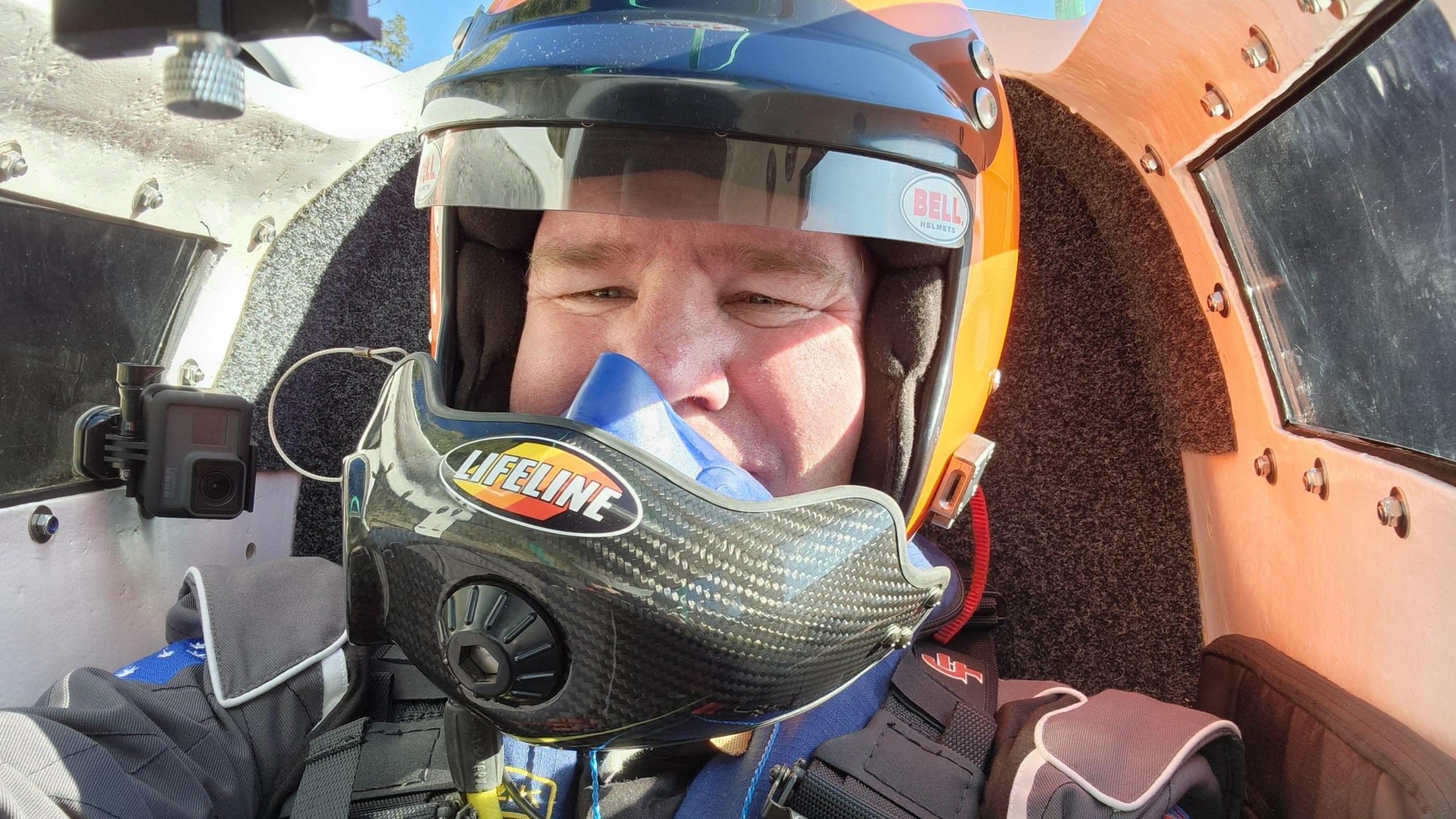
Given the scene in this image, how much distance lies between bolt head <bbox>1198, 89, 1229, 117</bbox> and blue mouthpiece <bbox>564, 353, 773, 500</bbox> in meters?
0.75

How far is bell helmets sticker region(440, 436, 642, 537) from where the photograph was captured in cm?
84

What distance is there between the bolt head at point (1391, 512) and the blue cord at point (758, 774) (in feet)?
2.25

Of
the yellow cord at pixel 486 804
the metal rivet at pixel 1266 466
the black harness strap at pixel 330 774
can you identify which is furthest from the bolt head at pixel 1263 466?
the black harness strap at pixel 330 774

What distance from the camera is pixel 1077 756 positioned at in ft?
3.67

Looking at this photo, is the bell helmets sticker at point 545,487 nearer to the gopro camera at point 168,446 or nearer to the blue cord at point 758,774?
the blue cord at point 758,774

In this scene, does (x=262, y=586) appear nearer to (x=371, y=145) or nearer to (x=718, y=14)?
(x=371, y=145)

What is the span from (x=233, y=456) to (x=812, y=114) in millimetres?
959

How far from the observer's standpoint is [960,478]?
128 centimetres

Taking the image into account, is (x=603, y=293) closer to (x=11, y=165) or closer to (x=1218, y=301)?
(x=11, y=165)

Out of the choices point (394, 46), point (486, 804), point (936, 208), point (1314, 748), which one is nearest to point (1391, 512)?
point (1314, 748)

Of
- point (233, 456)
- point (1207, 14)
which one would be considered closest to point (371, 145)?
point (233, 456)

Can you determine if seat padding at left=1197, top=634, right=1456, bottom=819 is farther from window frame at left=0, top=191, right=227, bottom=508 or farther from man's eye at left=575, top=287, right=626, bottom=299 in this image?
window frame at left=0, top=191, right=227, bottom=508

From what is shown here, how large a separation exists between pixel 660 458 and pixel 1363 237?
78cm

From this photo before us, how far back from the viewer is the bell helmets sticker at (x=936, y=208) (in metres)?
1.05
